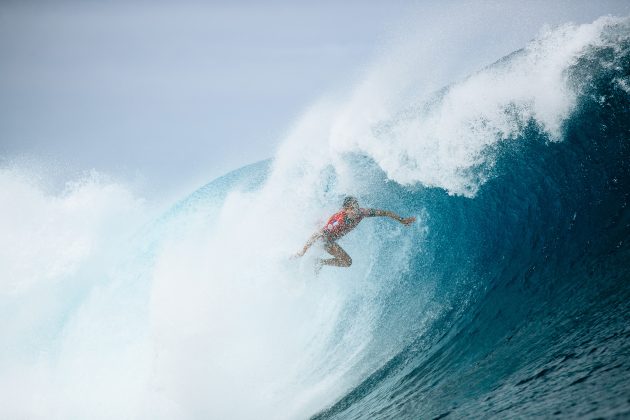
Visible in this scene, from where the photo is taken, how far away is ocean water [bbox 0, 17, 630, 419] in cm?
371

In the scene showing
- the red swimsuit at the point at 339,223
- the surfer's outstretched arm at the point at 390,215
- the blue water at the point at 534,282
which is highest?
the red swimsuit at the point at 339,223

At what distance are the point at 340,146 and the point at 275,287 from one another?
12.7ft

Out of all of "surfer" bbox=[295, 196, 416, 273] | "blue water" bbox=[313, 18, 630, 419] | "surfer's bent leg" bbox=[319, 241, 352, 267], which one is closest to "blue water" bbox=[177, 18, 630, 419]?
"blue water" bbox=[313, 18, 630, 419]

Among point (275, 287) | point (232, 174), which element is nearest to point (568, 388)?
point (275, 287)

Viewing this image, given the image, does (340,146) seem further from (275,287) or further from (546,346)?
(546,346)

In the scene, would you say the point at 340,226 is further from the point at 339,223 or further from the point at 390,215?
the point at 390,215

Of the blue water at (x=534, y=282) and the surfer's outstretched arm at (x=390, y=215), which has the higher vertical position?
the surfer's outstretched arm at (x=390, y=215)

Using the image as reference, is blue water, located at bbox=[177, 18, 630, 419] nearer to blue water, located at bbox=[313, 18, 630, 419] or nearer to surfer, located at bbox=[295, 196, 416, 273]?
blue water, located at bbox=[313, 18, 630, 419]

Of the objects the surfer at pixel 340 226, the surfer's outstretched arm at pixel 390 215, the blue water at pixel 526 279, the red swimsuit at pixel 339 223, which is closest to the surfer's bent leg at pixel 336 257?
the surfer at pixel 340 226

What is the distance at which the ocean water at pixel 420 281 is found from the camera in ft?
12.2

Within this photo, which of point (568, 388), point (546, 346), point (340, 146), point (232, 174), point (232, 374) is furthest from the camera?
point (232, 174)

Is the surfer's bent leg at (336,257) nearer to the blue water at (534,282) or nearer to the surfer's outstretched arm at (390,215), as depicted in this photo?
the surfer's outstretched arm at (390,215)

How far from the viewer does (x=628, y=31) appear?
307 inches

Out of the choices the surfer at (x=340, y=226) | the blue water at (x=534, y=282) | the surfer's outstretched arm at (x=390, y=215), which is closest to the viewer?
the blue water at (x=534, y=282)
